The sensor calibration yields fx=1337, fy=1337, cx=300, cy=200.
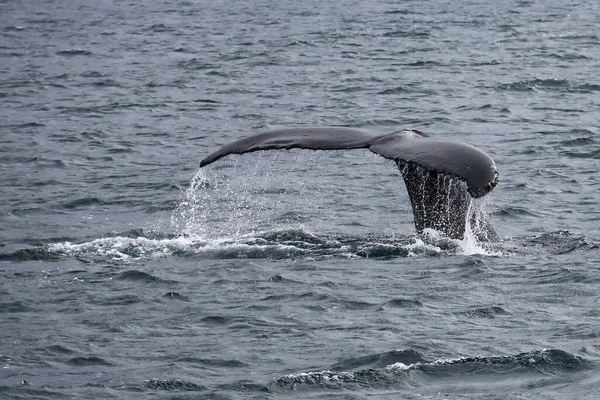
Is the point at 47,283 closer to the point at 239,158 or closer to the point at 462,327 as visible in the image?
the point at 462,327

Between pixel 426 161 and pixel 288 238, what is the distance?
139 inches

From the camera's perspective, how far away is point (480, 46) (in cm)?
3384

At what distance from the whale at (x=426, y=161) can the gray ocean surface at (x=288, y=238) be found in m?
0.39

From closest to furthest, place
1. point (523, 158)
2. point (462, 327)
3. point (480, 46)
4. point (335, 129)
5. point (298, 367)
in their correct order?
point (298, 367), point (462, 327), point (335, 129), point (523, 158), point (480, 46)

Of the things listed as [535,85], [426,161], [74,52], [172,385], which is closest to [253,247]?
[426,161]

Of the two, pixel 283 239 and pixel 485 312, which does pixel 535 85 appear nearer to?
pixel 283 239

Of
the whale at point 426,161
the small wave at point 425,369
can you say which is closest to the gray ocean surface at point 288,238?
the small wave at point 425,369

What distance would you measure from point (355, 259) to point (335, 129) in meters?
1.91

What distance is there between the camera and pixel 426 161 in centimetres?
1086

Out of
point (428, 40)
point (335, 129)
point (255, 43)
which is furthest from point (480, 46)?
point (335, 129)

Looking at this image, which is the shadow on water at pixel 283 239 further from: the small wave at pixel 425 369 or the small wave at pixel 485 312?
the small wave at pixel 425 369

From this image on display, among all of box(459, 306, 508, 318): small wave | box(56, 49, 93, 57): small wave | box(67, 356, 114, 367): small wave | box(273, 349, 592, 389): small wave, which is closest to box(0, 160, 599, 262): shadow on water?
box(459, 306, 508, 318): small wave

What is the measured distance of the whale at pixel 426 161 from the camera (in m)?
10.3

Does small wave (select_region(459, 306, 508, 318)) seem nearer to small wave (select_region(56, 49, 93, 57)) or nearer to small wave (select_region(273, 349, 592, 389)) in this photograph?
small wave (select_region(273, 349, 592, 389))
